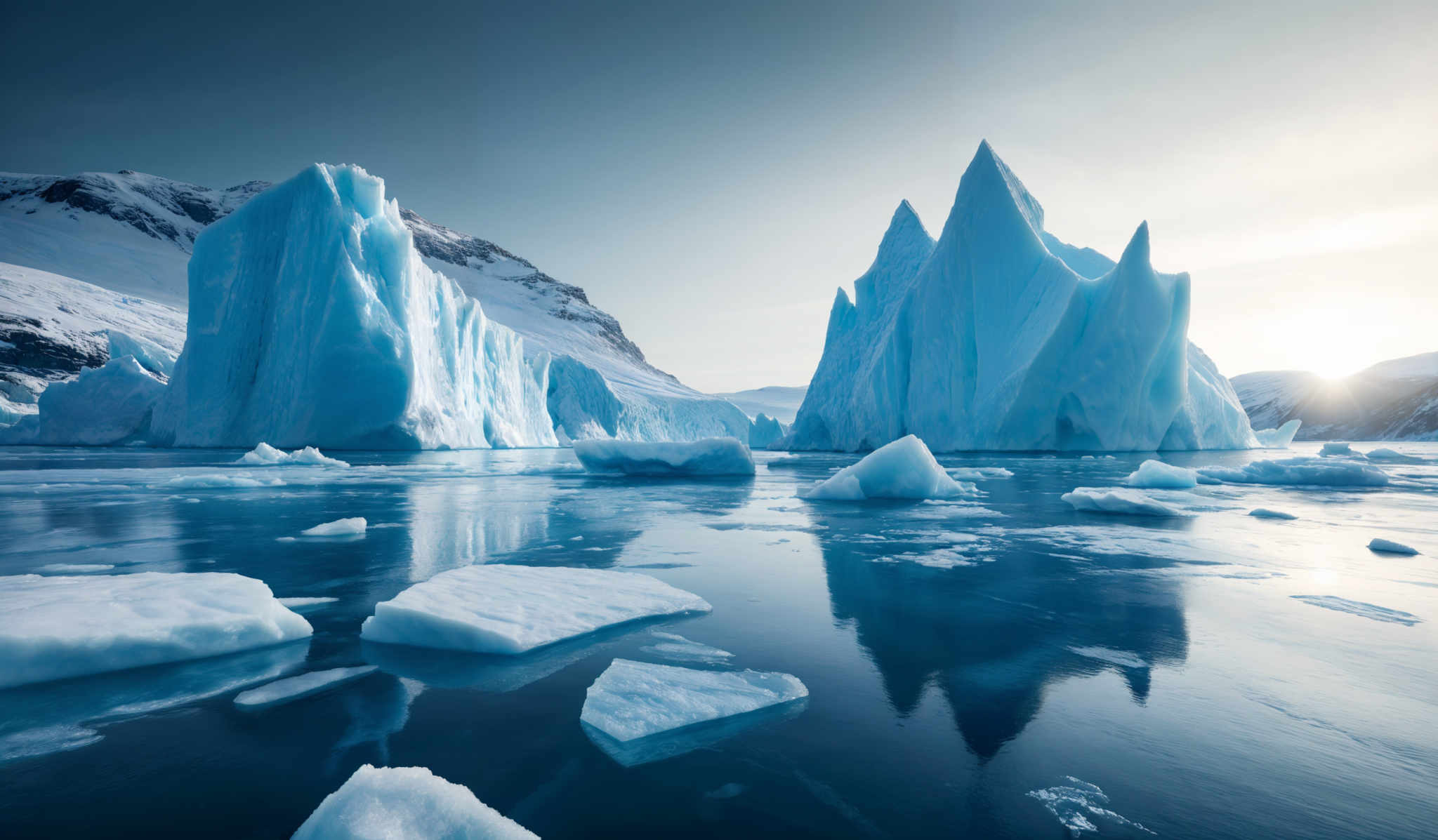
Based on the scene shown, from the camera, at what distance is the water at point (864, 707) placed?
5.20ft

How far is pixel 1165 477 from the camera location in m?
9.89

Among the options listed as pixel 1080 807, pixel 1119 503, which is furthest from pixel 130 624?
pixel 1119 503

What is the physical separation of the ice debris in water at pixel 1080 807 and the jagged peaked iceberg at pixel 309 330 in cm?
2251

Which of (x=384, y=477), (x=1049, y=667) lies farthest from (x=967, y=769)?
(x=384, y=477)

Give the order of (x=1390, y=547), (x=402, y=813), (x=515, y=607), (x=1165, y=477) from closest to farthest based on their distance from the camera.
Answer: (x=402, y=813), (x=515, y=607), (x=1390, y=547), (x=1165, y=477)

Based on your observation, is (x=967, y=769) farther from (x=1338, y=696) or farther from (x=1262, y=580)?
(x=1262, y=580)

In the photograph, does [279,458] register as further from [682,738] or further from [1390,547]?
[1390,547]

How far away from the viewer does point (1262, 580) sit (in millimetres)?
4223

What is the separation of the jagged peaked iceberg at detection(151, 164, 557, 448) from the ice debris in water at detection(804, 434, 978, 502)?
17.0m

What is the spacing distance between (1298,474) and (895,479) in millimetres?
8672

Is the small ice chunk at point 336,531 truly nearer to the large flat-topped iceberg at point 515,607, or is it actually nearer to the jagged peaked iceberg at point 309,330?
the large flat-topped iceberg at point 515,607

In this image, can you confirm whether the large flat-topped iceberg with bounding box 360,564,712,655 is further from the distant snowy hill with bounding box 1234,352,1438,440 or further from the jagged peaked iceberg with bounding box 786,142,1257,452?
the distant snowy hill with bounding box 1234,352,1438,440

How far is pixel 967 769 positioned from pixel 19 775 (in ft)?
8.58

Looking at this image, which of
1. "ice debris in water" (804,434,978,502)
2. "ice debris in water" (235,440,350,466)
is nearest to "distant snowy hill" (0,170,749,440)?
"ice debris in water" (235,440,350,466)
